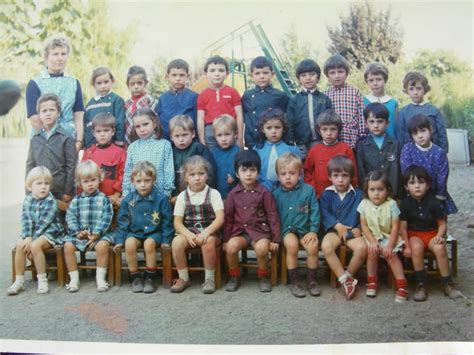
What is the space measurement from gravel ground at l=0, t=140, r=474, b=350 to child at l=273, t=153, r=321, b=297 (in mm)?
161

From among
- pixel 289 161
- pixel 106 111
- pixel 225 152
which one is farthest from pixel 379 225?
pixel 106 111

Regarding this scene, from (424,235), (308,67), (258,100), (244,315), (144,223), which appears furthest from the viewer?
(258,100)

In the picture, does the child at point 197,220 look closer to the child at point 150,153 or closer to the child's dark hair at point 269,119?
the child at point 150,153

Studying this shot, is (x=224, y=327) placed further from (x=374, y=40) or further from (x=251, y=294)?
(x=374, y=40)

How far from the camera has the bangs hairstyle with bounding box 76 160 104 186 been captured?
10.9ft

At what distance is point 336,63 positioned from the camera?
333 centimetres

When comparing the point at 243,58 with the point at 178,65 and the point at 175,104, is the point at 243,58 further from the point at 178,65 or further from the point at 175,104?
the point at 175,104

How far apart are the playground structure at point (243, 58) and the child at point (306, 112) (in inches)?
2.9

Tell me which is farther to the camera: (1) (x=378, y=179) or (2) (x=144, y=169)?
(2) (x=144, y=169)

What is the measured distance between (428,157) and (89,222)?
1.79m

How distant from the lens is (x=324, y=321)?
9.42ft

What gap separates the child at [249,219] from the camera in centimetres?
318

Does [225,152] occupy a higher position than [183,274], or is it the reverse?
[225,152]

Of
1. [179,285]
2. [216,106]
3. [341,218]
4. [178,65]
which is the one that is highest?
[178,65]
